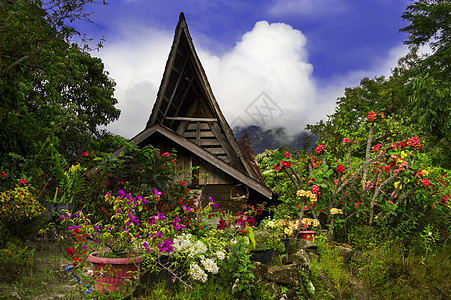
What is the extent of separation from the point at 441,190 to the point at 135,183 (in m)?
6.69

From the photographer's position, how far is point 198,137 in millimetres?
10047

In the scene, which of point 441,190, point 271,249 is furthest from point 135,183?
point 441,190

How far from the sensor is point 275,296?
434 cm

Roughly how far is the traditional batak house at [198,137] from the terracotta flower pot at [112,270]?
4.61 metres

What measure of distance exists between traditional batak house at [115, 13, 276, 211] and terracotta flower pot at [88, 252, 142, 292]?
15.1ft

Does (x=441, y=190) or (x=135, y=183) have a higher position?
(x=441, y=190)

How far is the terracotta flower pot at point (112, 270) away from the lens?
3619 millimetres

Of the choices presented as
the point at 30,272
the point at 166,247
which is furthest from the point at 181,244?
the point at 30,272

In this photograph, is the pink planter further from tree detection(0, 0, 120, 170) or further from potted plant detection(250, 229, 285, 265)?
tree detection(0, 0, 120, 170)

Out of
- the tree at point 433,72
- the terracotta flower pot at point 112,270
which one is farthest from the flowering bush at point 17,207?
the tree at point 433,72

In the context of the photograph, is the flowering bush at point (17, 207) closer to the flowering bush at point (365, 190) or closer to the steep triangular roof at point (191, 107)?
the steep triangular roof at point (191, 107)

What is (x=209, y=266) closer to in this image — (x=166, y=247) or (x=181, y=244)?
(x=181, y=244)

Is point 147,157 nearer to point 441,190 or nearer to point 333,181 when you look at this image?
point 333,181

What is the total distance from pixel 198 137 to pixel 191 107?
1292 mm
